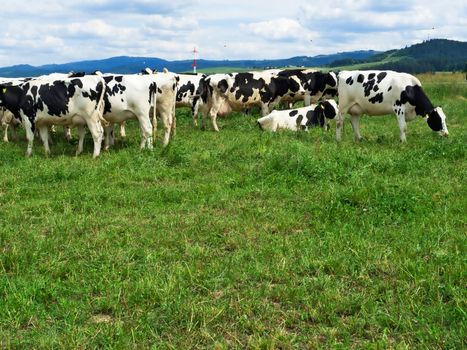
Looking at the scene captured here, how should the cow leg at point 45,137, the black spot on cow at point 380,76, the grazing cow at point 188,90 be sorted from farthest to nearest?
1. the grazing cow at point 188,90
2. the black spot on cow at point 380,76
3. the cow leg at point 45,137

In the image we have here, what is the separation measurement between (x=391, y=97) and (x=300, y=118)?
383 cm

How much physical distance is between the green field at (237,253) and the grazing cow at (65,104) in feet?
5.83

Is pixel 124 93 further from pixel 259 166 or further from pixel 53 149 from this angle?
pixel 259 166

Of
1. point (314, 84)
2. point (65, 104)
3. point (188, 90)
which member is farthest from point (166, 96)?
point (314, 84)

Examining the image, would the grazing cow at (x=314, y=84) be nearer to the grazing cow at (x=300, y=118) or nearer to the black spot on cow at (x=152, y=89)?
the grazing cow at (x=300, y=118)

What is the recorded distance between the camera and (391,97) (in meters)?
13.3

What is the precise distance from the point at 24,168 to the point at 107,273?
6.34 m

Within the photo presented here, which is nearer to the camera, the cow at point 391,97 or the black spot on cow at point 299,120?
the cow at point 391,97

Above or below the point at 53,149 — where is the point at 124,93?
above

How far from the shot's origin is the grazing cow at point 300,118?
16375 millimetres

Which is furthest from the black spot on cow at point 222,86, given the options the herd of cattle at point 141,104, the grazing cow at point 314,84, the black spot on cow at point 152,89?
the black spot on cow at point 152,89

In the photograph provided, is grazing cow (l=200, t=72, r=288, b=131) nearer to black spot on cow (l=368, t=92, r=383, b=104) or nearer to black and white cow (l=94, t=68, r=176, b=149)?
black and white cow (l=94, t=68, r=176, b=149)

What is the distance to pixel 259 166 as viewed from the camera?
10.1 m

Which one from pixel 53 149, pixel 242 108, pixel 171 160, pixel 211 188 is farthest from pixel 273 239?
pixel 242 108
